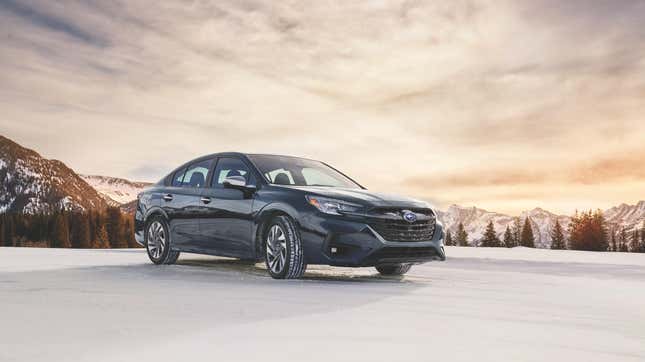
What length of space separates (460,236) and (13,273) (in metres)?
154

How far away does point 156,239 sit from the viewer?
10.2 meters

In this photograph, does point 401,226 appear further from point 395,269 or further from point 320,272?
point 320,272

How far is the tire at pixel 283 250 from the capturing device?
7578 mm

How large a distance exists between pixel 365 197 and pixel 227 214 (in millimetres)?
2033

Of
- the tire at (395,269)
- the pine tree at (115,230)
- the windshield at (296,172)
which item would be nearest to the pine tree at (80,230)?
the pine tree at (115,230)

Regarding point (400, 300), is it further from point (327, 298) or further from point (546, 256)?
point (546, 256)

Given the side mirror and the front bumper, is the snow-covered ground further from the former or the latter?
the side mirror

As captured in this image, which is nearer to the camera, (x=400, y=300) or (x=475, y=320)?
(x=475, y=320)

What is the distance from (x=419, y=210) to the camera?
792cm

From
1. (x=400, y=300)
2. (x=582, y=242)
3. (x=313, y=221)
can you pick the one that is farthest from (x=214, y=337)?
(x=582, y=242)

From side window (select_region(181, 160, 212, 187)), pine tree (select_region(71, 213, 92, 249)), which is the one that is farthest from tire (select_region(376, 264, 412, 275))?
pine tree (select_region(71, 213, 92, 249))

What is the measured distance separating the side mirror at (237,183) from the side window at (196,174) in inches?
44.1

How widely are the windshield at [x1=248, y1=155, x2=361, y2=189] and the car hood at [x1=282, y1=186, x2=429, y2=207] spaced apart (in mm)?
477

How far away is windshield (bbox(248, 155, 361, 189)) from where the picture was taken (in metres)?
8.47
